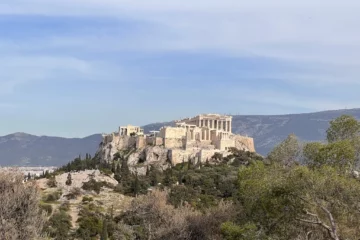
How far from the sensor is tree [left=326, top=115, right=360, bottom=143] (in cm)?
2919

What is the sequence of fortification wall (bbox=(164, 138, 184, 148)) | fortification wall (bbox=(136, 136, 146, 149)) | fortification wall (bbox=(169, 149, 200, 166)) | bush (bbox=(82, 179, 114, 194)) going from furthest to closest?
fortification wall (bbox=(136, 136, 146, 149)) < fortification wall (bbox=(164, 138, 184, 148)) < fortification wall (bbox=(169, 149, 200, 166)) < bush (bbox=(82, 179, 114, 194))

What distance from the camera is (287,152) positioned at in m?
31.5

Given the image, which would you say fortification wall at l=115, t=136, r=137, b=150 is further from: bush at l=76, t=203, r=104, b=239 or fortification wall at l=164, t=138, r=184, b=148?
bush at l=76, t=203, r=104, b=239

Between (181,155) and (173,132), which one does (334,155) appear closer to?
(181,155)

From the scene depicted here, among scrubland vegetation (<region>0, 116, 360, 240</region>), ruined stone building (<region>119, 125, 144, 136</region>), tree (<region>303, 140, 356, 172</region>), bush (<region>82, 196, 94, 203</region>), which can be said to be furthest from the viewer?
ruined stone building (<region>119, 125, 144, 136</region>)

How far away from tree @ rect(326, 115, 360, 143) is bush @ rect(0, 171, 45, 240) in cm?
1560

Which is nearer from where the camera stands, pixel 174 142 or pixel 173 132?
pixel 174 142

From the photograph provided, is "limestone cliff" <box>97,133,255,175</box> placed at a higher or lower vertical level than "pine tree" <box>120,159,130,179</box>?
higher

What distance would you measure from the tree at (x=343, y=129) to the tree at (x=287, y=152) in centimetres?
199

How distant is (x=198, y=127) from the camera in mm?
101438

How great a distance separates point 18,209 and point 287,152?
1484cm

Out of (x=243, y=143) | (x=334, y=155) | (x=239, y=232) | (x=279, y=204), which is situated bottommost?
(x=239, y=232)

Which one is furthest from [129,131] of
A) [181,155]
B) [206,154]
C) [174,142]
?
[206,154]

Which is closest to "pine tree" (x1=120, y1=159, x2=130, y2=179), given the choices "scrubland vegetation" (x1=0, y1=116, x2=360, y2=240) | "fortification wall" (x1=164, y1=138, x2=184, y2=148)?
"fortification wall" (x1=164, y1=138, x2=184, y2=148)
